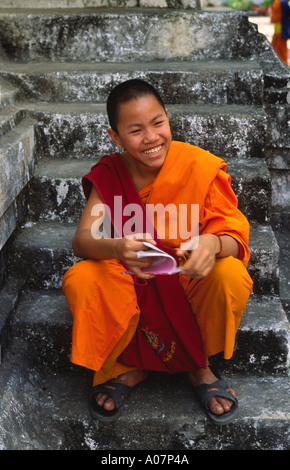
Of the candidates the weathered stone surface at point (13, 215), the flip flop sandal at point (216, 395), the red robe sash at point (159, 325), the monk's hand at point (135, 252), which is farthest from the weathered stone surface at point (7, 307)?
the flip flop sandal at point (216, 395)

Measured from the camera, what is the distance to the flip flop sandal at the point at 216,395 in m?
2.06

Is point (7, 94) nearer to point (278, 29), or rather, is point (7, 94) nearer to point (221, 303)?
point (221, 303)

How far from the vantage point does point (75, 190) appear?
2742 mm

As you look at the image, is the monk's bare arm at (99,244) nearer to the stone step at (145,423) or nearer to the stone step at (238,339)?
the stone step at (238,339)

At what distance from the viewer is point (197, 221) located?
7.00 ft

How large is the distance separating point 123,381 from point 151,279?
0.43 metres

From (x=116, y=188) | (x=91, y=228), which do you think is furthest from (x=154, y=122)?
(x=91, y=228)

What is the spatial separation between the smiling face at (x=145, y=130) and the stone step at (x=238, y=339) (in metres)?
0.76

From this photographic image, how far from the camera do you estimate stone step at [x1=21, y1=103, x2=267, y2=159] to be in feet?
9.37

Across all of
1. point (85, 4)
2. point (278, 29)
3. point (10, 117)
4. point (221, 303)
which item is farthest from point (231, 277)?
point (278, 29)

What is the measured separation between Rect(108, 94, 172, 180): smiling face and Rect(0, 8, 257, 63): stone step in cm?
139

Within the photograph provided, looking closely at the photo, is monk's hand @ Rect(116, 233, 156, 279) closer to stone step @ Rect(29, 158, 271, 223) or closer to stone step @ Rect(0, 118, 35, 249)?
stone step @ Rect(0, 118, 35, 249)
